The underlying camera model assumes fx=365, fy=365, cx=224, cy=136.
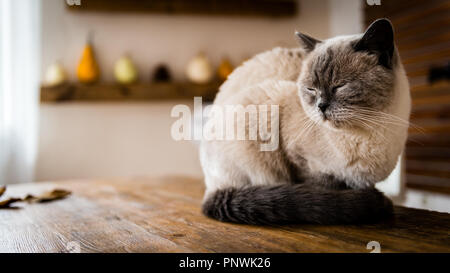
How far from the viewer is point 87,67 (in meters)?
3.02

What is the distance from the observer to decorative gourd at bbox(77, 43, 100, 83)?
9.91 feet

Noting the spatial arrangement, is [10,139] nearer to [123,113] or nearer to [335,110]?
[123,113]

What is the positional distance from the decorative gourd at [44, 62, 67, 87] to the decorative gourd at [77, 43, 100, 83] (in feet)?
0.46

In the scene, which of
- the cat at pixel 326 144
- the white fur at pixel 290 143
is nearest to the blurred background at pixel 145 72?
the white fur at pixel 290 143

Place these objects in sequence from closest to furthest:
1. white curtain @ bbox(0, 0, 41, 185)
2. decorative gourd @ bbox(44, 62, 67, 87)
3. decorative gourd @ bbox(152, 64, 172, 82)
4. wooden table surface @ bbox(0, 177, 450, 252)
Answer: wooden table surface @ bbox(0, 177, 450, 252), white curtain @ bbox(0, 0, 41, 185), decorative gourd @ bbox(44, 62, 67, 87), decorative gourd @ bbox(152, 64, 172, 82)

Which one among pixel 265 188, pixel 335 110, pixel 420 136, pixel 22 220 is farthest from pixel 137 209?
pixel 420 136

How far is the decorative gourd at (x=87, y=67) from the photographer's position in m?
3.02

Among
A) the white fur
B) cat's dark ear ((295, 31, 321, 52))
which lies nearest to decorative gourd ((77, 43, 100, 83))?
the white fur

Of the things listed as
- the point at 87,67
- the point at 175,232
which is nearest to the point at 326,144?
the point at 175,232

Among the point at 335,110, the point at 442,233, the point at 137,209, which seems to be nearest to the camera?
the point at 442,233

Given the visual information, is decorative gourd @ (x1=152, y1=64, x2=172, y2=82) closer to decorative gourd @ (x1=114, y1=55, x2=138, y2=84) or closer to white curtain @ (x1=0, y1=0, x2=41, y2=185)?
decorative gourd @ (x1=114, y1=55, x2=138, y2=84)

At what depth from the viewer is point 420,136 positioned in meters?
3.15

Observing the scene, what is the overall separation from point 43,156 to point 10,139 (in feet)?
0.93

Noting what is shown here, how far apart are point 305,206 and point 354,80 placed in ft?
1.02
